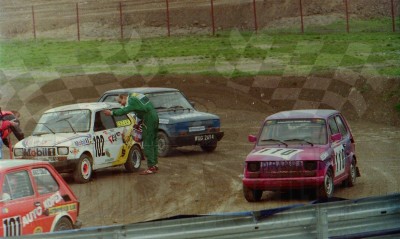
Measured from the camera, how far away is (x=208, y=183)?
1705cm

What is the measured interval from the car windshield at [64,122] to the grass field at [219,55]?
1135 cm

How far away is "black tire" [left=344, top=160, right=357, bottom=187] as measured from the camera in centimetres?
1609

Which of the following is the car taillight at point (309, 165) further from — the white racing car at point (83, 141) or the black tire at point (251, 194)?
the white racing car at point (83, 141)

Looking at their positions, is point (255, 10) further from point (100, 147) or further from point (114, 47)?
point (100, 147)

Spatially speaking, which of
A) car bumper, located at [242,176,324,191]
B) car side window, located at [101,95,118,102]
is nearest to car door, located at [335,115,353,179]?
car bumper, located at [242,176,324,191]

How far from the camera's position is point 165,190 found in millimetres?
16484

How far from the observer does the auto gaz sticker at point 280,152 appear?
14594 mm

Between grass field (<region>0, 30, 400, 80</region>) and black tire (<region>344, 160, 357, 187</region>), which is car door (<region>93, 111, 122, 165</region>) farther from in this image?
grass field (<region>0, 30, 400, 80</region>)

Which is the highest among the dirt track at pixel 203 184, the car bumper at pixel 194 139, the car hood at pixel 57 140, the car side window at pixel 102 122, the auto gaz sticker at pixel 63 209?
the car side window at pixel 102 122

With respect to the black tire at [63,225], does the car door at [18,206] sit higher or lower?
higher

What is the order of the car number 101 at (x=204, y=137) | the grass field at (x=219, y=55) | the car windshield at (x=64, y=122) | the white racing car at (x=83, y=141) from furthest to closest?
the grass field at (x=219, y=55) → the car number 101 at (x=204, y=137) → the car windshield at (x=64, y=122) → the white racing car at (x=83, y=141)

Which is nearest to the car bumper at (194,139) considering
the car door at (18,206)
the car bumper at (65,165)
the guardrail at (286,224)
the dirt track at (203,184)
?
the dirt track at (203,184)

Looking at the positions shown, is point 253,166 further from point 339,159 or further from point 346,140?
point 346,140

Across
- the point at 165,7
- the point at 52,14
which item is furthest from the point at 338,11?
the point at 52,14
